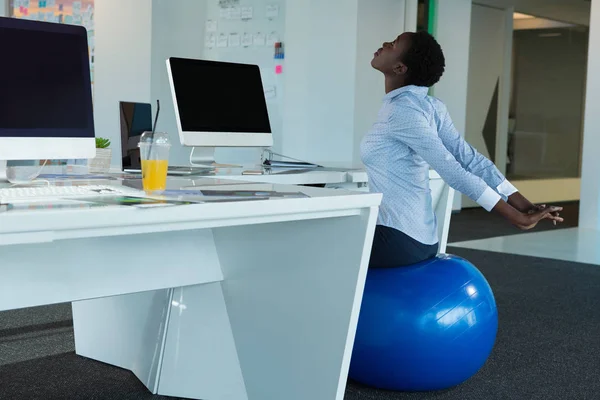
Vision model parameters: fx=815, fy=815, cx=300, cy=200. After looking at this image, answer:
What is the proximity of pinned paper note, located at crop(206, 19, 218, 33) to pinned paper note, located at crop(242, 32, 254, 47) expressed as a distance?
424 millimetres

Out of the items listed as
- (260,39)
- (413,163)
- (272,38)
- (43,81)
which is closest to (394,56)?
(413,163)

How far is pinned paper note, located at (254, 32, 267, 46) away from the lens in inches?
336

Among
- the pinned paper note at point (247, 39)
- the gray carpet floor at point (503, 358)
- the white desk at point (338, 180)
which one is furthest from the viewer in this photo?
the pinned paper note at point (247, 39)

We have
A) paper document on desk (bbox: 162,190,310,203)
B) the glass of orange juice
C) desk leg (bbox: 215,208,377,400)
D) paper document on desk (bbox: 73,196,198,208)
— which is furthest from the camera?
desk leg (bbox: 215,208,377,400)

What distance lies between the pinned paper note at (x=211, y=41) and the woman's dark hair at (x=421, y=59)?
5979mm

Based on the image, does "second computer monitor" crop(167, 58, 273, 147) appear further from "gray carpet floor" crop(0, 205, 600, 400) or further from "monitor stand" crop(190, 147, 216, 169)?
"gray carpet floor" crop(0, 205, 600, 400)

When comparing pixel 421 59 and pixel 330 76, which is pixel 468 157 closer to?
pixel 421 59

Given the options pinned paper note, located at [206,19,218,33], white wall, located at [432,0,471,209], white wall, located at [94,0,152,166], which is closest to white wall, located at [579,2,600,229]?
white wall, located at [432,0,471,209]

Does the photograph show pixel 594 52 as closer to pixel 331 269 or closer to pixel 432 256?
pixel 432 256

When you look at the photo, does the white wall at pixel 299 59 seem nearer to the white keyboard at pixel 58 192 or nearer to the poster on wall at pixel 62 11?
the poster on wall at pixel 62 11

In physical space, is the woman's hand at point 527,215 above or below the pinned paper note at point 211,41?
below

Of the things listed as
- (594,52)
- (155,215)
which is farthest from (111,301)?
(594,52)

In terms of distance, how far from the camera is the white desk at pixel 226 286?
2.29 metres

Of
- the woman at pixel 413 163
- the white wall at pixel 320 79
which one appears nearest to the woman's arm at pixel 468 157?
the woman at pixel 413 163
